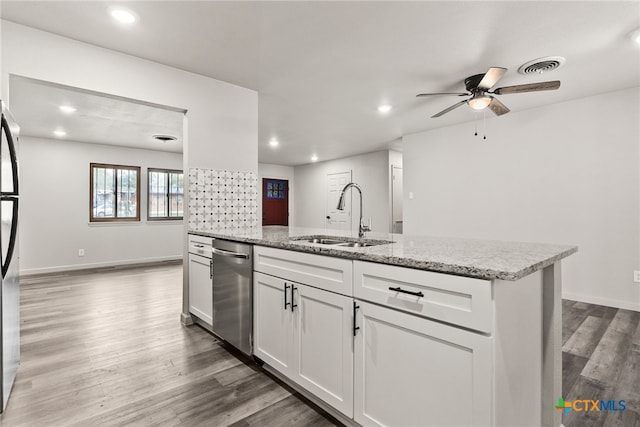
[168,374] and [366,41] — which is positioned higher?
[366,41]

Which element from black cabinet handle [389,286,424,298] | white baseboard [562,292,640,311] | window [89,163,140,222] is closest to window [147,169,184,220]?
window [89,163,140,222]

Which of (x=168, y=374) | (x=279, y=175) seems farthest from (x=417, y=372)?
(x=279, y=175)

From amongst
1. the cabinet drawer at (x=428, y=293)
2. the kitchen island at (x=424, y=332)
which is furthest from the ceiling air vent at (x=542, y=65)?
the cabinet drawer at (x=428, y=293)

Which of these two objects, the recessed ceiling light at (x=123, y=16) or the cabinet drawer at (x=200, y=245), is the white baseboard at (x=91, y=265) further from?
the recessed ceiling light at (x=123, y=16)

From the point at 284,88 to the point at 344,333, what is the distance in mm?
2800

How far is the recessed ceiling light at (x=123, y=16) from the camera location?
2078 mm

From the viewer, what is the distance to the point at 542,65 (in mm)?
2787

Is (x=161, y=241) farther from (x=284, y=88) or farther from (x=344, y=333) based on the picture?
(x=344, y=333)

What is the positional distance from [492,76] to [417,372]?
7.90 ft

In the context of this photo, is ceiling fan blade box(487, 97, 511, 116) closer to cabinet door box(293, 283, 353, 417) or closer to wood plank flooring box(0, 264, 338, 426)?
cabinet door box(293, 283, 353, 417)

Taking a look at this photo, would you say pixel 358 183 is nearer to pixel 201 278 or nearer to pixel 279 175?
pixel 279 175

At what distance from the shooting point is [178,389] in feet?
6.19

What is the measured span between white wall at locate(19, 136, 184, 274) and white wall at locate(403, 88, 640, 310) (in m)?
5.84

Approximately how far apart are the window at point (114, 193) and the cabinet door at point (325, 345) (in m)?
5.88
